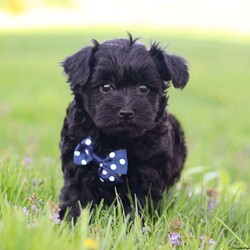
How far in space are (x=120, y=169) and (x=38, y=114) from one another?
795cm

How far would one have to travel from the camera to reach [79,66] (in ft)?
14.3

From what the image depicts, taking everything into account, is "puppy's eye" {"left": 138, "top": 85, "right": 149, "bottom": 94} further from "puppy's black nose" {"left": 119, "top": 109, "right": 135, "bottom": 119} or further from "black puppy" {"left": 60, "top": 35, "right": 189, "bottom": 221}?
"puppy's black nose" {"left": 119, "top": 109, "right": 135, "bottom": 119}

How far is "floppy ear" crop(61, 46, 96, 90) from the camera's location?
429 cm

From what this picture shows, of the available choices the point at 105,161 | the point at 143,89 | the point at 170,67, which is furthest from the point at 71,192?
the point at 170,67

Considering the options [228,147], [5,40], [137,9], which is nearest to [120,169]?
[228,147]

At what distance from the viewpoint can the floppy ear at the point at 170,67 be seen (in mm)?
4520

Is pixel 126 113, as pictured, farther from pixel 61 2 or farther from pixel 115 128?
pixel 61 2

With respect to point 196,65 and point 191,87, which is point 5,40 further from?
point 191,87

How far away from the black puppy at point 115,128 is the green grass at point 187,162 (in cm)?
21

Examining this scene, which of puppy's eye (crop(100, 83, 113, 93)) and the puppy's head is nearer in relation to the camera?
the puppy's head

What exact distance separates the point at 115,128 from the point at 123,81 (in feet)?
A: 1.18

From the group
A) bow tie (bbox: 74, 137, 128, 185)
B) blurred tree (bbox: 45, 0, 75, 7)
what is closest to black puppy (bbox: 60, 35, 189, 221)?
bow tie (bbox: 74, 137, 128, 185)

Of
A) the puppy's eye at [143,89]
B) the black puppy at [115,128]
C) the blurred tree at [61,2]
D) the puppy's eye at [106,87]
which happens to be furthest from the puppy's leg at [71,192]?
the blurred tree at [61,2]

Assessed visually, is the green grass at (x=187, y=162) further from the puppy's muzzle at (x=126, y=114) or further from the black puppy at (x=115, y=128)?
the puppy's muzzle at (x=126, y=114)
